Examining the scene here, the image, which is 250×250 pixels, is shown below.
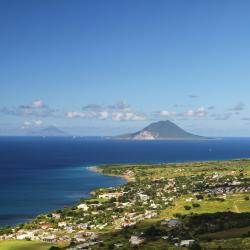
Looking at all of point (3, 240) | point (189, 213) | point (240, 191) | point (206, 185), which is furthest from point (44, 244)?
point (206, 185)

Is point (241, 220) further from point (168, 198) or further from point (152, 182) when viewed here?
point (152, 182)

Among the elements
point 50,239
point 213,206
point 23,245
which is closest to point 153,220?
point 213,206

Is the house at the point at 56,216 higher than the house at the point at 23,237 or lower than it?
higher

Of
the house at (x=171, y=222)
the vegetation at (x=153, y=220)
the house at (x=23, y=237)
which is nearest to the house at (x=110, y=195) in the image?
the vegetation at (x=153, y=220)

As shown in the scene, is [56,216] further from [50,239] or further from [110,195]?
[110,195]

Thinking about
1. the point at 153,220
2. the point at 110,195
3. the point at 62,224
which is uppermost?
the point at 110,195

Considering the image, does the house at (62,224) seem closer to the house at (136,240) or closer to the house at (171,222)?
the house at (171,222)

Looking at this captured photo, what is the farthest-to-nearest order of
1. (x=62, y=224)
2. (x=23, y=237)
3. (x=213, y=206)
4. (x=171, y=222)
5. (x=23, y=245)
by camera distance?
(x=213, y=206), (x=62, y=224), (x=171, y=222), (x=23, y=237), (x=23, y=245)

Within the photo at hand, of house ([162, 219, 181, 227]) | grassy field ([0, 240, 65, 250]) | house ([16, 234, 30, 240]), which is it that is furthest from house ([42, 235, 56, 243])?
house ([162, 219, 181, 227])

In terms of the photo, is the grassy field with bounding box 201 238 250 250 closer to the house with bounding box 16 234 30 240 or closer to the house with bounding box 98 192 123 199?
the house with bounding box 16 234 30 240
